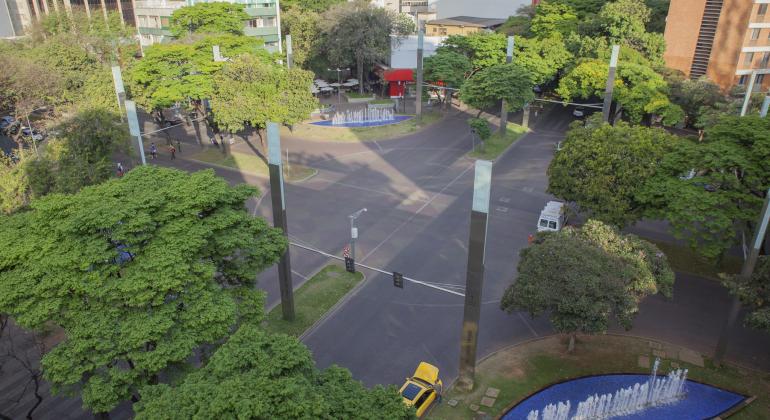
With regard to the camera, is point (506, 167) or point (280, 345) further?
point (506, 167)

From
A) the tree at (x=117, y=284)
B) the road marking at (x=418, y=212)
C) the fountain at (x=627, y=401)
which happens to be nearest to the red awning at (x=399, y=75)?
the road marking at (x=418, y=212)

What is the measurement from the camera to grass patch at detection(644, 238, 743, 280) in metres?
30.4

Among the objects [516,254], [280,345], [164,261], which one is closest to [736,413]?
[516,254]

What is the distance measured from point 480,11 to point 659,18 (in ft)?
147

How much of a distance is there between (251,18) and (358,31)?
639 inches

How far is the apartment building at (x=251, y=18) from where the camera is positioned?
73.9 m

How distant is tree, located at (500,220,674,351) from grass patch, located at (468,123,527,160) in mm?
25725

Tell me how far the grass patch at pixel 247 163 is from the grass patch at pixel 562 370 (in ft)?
86.8

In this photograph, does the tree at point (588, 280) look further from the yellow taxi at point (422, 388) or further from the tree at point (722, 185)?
the yellow taxi at point (422, 388)

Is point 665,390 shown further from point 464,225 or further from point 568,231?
point 464,225

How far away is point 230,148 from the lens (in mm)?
52531

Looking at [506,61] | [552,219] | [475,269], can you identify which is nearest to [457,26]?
[506,61]

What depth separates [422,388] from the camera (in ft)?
68.8

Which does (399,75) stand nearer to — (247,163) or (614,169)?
(247,163)
